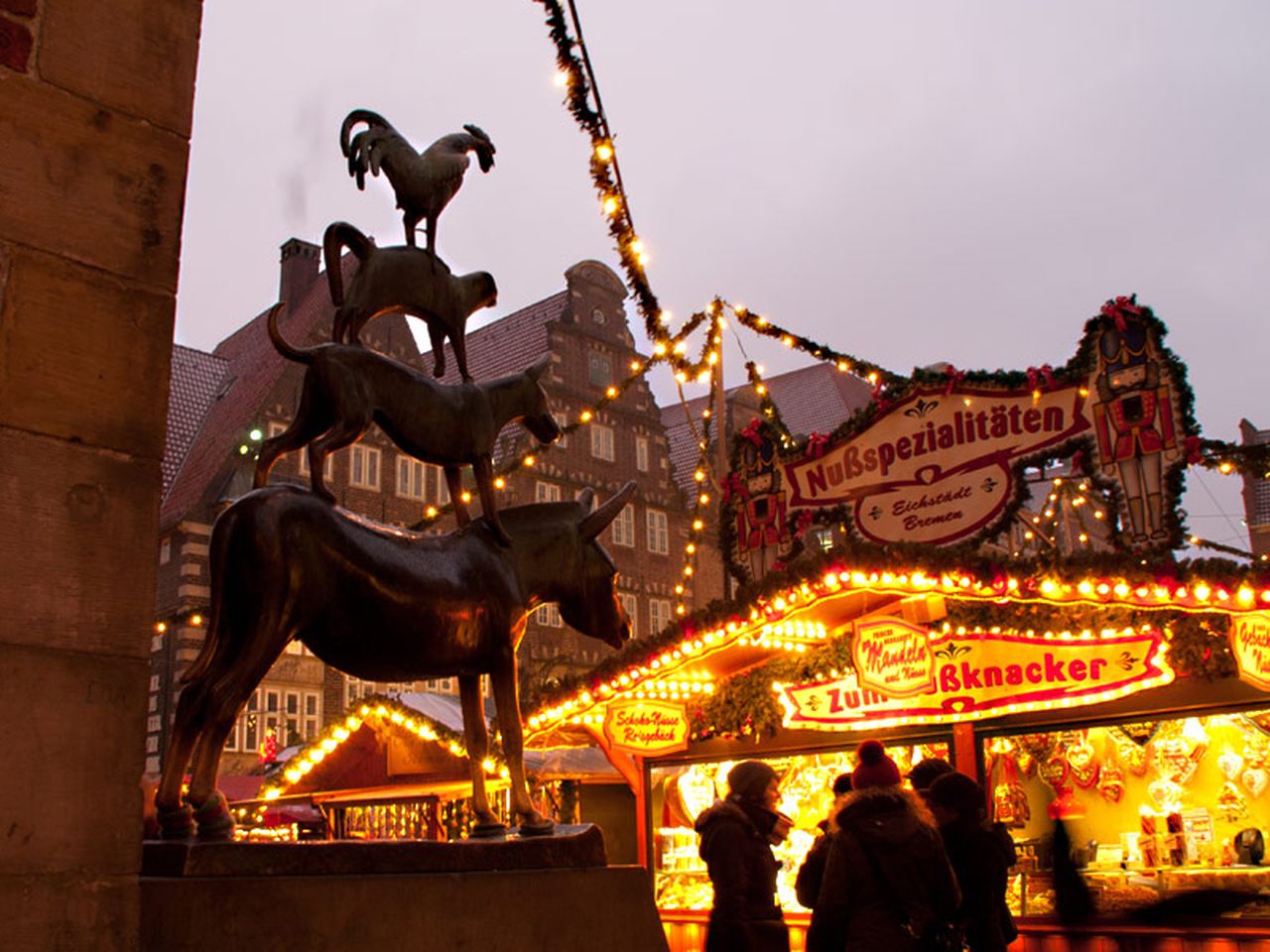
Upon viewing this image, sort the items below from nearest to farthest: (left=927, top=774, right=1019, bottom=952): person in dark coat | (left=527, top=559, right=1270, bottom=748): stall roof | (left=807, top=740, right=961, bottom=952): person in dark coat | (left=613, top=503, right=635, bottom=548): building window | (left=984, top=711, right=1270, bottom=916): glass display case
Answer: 1. (left=807, top=740, right=961, bottom=952): person in dark coat
2. (left=927, top=774, right=1019, bottom=952): person in dark coat
3. (left=527, top=559, right=1270, bottom=748): stall roof
4. (left=984, top=711, right=1270, bottom=916): glass display case
5. (left=613, top=503, right=635, bottom=548): building window

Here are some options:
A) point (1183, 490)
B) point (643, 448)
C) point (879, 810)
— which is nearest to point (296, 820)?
point (1183, 490)

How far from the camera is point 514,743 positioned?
3154 millimetres

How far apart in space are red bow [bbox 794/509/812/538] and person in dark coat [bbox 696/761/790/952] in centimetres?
527

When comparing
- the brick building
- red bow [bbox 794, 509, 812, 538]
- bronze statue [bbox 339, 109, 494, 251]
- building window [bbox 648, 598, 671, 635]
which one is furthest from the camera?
building window [bbox 648, 598, 671, 635]

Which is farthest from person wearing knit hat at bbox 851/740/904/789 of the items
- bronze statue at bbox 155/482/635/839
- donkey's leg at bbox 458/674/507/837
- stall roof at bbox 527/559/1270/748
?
stall roof at bbox 527/559/1270/748

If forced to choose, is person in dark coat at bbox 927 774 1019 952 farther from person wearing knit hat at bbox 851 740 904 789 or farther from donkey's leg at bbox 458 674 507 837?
donkey's leg at bbox 458 674 507 837

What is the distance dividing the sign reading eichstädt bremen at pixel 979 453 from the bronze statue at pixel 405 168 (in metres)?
5.92

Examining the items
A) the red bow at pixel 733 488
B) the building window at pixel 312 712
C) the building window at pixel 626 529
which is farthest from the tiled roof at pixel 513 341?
the red bow at pixel 733 488

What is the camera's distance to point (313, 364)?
2938mm

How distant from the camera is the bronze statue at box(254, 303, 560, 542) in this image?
2.95 m

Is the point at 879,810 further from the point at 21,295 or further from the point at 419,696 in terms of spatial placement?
the point at 419,696

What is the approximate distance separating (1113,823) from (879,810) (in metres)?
5.52

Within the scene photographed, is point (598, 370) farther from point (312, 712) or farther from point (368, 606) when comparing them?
point (368, 606)

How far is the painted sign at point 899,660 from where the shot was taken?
8.77 metres
